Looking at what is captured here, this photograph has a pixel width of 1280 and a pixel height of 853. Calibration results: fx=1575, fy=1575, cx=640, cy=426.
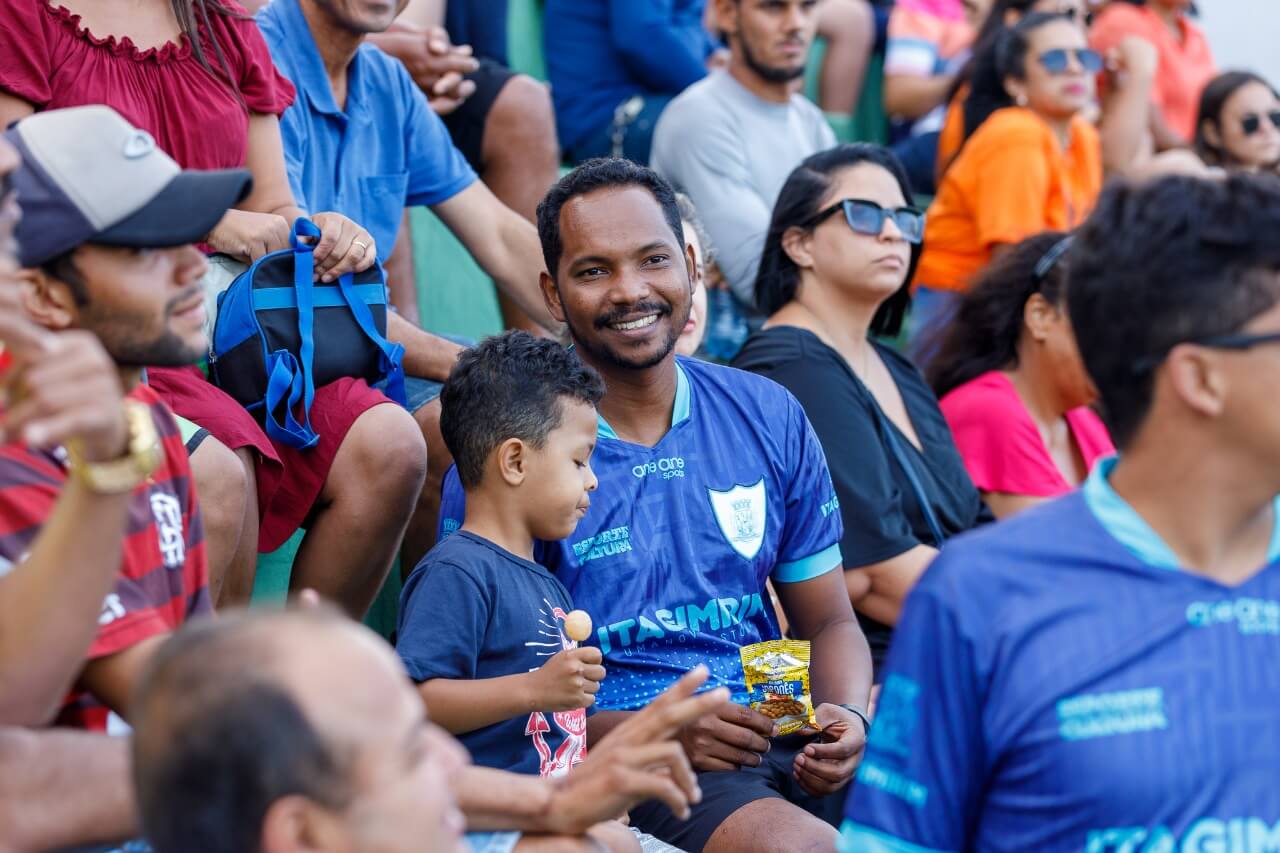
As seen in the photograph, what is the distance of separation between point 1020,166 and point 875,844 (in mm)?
4593

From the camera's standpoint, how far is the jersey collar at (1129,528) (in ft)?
7.04

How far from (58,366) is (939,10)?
6.90 m

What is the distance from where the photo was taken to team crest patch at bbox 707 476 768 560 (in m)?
3.35

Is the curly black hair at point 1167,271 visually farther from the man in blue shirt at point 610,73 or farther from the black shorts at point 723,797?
the man in blue shirt at point 610,73

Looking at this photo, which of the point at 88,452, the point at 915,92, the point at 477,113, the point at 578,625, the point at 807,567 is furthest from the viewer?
the point at 915,92

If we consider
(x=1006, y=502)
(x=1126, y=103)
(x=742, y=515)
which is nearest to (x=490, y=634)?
(x=742, y=515)

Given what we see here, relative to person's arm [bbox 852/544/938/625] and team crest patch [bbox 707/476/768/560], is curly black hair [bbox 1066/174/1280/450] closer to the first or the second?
team crest patch [bbox 707/476/768/560]

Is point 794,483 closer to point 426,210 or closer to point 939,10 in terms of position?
point 426,210

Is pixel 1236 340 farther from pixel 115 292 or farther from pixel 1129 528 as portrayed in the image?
pixel 115 292

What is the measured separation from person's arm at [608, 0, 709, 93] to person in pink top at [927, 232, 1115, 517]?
6.40 ft

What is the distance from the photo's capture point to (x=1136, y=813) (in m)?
2.04

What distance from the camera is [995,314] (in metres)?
4.80

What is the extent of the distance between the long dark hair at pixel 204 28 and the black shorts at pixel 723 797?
187 centimetres

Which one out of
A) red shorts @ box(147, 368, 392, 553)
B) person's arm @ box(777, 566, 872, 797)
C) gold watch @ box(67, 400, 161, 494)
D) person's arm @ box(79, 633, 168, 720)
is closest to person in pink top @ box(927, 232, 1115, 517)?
person's arm @ box(777, 566, 872, 797)
